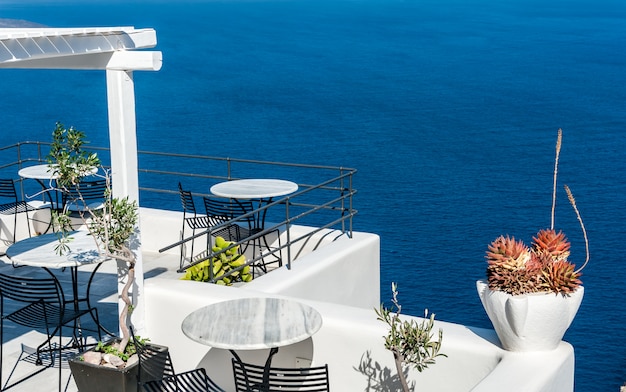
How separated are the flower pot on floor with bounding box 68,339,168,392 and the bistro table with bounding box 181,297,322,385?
503 millimetres

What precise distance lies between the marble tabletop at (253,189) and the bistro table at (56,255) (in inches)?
71.3

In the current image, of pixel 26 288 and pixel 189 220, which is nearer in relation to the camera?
pixel 26 288

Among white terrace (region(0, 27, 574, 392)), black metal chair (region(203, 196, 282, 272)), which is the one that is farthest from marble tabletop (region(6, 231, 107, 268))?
black metal chair (region(203, 196, 282, 272))

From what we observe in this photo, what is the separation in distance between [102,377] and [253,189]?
3312 millimetres

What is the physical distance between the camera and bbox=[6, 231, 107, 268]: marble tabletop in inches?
237

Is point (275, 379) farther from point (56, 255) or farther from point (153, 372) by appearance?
point (56, 255)

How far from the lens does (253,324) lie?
17.6 ft

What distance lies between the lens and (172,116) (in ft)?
169

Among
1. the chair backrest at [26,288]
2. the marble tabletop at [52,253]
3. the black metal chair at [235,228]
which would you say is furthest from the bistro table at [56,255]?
the black metal chair at [235,228]

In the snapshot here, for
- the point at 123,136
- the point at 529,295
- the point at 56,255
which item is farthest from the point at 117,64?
the point at 529,295

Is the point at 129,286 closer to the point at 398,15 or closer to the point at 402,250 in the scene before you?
the point at 402,250

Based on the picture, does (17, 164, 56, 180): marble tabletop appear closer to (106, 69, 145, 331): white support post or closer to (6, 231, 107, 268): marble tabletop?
(6, 231, 107, 268): marble tabletop

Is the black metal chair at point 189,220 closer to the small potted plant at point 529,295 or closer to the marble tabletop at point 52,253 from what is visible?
the marble tabletop at point 52,253

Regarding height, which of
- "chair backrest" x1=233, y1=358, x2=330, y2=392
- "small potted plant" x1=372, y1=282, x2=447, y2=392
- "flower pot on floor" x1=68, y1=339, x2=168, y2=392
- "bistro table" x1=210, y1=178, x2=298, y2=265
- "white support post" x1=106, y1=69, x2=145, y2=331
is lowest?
"flower pot on floor" x1=68, y1=339, x2=168, y2=392
